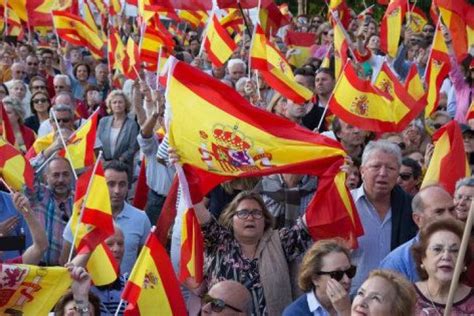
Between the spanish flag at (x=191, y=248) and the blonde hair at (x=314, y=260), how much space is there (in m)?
0.93

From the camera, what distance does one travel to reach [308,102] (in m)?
12.0

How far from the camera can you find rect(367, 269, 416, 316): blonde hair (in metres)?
6.04

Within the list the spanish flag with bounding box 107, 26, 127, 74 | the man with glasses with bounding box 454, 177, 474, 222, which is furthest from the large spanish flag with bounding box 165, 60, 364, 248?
the spanish flag with bounding box 107, 26, 127, 74

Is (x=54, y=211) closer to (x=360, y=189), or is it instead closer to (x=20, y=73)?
(x=360, y=189)

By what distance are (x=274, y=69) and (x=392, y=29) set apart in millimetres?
2877

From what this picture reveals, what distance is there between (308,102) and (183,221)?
4.37m

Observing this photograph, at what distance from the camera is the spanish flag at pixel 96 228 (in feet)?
25.5

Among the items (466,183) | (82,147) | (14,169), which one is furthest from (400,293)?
(82,147)

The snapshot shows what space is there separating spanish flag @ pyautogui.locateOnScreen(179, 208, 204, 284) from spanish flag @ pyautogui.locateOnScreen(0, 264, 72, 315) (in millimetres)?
1104

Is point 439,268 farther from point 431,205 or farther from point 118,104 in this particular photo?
point 118,104

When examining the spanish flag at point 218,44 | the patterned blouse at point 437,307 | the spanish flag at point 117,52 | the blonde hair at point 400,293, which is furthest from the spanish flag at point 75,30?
the blonde hair at point 400,293

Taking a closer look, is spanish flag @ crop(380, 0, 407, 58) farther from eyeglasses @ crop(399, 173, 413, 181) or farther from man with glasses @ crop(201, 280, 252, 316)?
man with glasses @ crop(201, 280, 252, 316)

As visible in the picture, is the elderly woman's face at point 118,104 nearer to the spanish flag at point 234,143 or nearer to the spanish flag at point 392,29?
the spanish flag at point 392,29

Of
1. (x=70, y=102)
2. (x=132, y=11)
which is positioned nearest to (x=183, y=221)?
(x=70, y=102)
